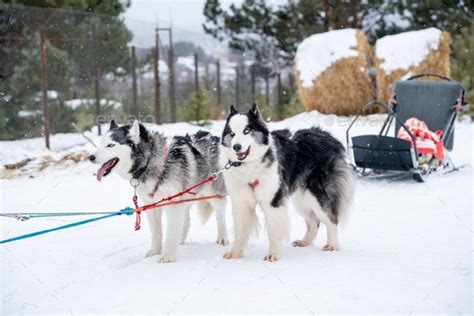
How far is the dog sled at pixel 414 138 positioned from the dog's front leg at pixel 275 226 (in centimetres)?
297

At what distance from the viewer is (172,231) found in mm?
4211

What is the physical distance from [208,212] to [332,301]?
1.99 m

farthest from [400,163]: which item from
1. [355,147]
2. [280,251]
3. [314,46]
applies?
[314,46]

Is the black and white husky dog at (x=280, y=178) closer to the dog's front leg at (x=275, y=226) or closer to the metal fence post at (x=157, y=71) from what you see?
the dog's front leg at (x=275, y=226)

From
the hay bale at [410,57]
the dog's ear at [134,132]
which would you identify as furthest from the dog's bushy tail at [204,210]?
the hay bale at [410,57]

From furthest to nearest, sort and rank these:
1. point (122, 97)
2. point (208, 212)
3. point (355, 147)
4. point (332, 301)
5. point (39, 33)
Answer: point (122, 97)
point (39, 33)
point (355, 147)
point (208, 212)
point (332, 301)

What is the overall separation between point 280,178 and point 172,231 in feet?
3.13

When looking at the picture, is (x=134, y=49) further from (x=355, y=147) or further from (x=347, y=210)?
(x=347, y=210)

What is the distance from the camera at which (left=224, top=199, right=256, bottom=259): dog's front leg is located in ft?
13.7

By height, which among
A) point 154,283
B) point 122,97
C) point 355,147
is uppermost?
point 122,97

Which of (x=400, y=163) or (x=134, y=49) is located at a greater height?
(x=134, y=49)

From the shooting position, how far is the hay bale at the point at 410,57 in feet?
48.6

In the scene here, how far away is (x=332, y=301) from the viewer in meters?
3.14

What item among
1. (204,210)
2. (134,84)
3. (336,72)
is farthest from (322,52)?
(204,210)
